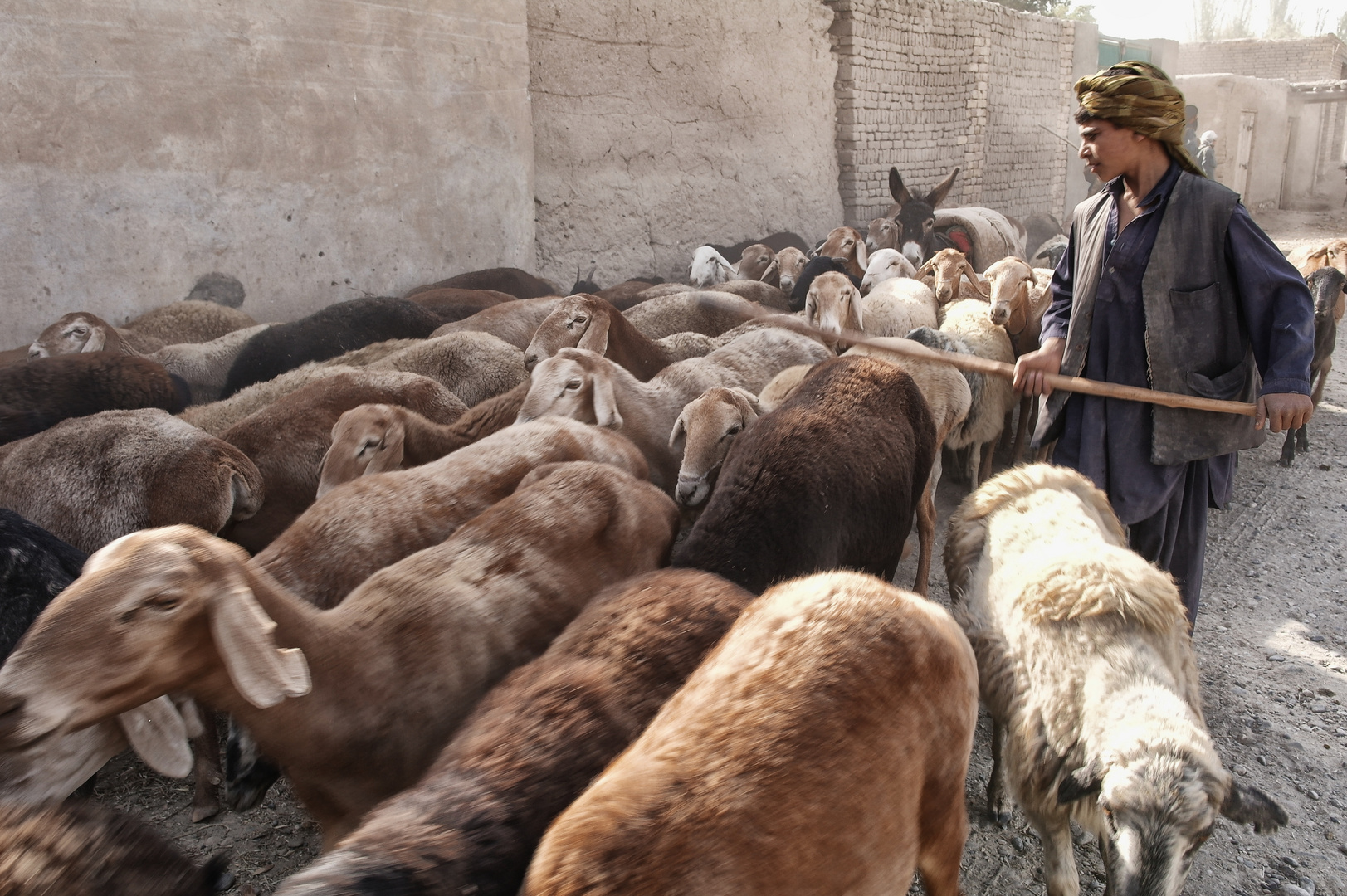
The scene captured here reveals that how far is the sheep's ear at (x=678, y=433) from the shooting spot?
15.8 feet

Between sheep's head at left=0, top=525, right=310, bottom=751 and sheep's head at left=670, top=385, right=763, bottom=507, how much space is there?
2435 millimetres

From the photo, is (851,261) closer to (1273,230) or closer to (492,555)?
(492,555)

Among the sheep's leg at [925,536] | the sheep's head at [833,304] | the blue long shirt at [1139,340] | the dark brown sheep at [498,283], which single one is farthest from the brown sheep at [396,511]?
the dark brown sheep at [498,283]

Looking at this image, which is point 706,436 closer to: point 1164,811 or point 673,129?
point 1164,811

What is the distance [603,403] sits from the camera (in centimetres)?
498

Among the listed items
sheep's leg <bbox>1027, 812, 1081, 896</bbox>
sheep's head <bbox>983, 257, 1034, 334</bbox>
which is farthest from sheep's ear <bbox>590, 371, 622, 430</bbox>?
sheep's head <bbox>983, 257, 1034, 334</bbox>

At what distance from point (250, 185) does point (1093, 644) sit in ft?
23.7

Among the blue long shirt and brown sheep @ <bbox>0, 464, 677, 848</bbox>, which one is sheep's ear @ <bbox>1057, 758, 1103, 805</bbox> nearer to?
the blue long shirt

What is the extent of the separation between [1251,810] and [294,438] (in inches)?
171

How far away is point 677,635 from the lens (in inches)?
101

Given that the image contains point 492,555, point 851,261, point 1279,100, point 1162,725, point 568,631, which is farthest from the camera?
point 1279,100

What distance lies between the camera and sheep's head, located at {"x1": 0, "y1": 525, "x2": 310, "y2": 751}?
1.96m

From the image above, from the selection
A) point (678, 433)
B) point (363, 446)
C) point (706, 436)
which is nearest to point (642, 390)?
point (678, 433)

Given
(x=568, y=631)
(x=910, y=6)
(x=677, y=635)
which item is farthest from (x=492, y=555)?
(x=910, y=6)
